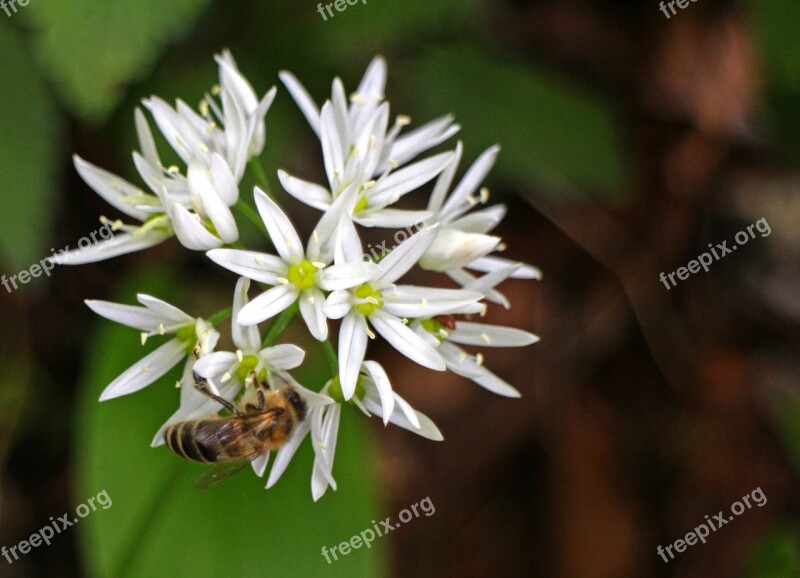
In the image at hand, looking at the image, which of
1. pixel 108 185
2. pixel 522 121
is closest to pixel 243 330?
pixel 108 185

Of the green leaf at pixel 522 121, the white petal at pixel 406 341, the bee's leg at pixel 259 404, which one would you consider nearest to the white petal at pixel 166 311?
the bee's leg at pixel 259 404

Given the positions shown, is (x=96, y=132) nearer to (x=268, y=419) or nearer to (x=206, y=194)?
(x=206, y=194)

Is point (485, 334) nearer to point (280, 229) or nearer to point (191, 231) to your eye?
point (280, 229)

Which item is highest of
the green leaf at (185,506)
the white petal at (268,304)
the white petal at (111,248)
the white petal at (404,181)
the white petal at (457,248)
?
the white petal at (111,248)

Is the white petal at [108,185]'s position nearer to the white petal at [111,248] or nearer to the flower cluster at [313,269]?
the flower cluster at [313,269]

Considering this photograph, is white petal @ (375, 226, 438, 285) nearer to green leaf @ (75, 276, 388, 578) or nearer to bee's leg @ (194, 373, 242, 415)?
bee's leg @ (194, 373, 242, 415)

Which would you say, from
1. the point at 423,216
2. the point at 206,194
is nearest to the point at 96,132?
the point at 206,194
